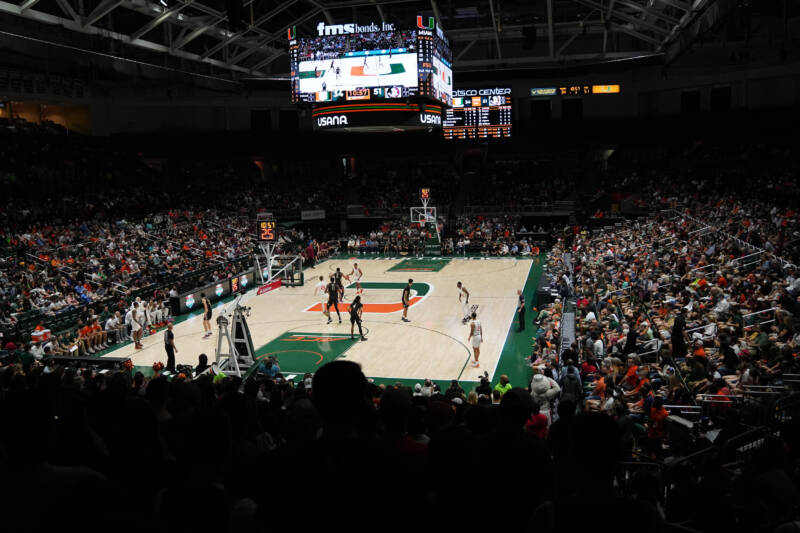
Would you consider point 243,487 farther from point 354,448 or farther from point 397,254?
point 397,254

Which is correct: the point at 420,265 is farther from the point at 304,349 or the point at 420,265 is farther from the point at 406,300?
the point at 304,349

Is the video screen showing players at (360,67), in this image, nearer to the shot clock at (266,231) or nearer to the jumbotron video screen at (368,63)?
the jumbotron video screen at (368,63)

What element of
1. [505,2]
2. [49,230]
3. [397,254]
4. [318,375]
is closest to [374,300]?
[397,254]

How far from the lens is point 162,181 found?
4488 cm

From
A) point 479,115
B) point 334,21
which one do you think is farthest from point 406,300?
point 334,21

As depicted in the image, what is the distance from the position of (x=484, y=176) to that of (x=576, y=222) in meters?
8.50

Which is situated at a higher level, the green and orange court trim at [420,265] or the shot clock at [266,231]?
the shot clock at [266,231]

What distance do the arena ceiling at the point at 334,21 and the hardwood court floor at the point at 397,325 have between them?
11762 millimetres

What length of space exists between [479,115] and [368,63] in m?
13.2

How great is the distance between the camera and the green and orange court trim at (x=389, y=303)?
80.9 ft

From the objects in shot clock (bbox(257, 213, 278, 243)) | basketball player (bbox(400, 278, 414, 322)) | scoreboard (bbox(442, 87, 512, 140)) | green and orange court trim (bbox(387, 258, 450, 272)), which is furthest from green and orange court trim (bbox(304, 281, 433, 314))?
scoreboard (bbox(442, 87, 512, 140))

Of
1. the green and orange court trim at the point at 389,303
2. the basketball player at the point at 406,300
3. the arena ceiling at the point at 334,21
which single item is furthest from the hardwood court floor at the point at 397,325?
the arena ceiling at the point at 334,21

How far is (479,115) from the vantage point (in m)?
36.6

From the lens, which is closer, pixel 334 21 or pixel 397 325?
pixel 397 325
